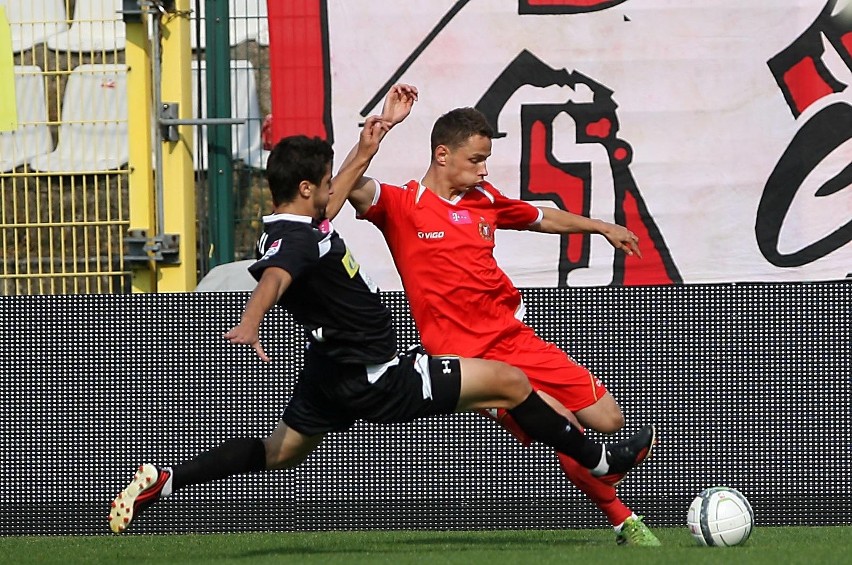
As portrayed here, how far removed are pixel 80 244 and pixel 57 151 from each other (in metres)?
0.67

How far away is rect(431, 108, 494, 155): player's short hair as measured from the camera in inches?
283

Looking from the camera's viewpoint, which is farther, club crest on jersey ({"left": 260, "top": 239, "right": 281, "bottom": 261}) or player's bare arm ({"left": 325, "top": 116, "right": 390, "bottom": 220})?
player's bare arm ({"left": 325, "top": 116, "right": 390, "bottom": 220})

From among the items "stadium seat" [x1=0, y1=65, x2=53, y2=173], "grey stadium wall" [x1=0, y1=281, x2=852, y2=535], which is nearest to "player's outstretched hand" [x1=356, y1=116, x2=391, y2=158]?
"grey stadium wall" [x1=0, y1=281, x2=852, y2=535]

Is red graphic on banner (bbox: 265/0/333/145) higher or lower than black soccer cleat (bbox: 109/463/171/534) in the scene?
higher

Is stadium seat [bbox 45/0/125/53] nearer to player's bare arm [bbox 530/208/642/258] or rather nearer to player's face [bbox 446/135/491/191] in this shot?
player's face [bbox 446/135/491/191]

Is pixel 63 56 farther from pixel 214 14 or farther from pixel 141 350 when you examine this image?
pixel 141 350

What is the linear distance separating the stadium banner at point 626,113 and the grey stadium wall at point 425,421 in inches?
53.2

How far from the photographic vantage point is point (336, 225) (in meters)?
9.65

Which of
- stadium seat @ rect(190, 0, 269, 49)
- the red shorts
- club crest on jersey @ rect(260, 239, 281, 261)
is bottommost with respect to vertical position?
the red shorts

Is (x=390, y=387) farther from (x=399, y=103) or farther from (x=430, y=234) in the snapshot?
(x=399, y=103)

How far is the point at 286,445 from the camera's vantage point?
661 cm

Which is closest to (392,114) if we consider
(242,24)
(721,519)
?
(721,519)

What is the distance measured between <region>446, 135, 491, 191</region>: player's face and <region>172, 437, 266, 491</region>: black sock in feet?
5.32

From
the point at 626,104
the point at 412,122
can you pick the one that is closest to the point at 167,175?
the point at 412,122
